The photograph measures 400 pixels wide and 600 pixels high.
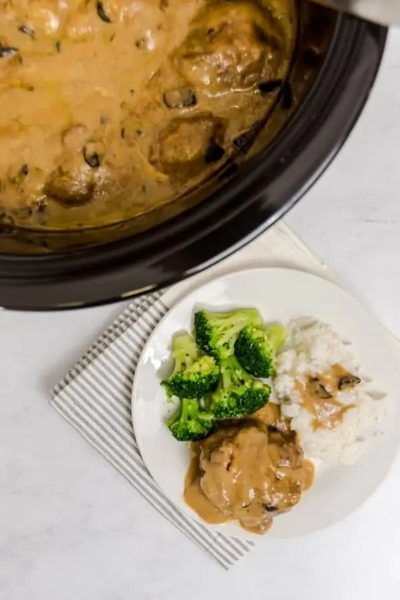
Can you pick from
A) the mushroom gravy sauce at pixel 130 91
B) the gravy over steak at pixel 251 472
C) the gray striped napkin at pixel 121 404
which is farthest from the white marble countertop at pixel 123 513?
the mushroom gravy sauce at pixel 130 91

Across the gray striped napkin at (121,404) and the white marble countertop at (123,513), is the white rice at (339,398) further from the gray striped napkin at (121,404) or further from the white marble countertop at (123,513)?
the gray striped napkin at (121,404)

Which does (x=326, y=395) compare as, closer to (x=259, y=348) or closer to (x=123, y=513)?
(x=259, y=348)

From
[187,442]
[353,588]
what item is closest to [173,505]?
[187,442]

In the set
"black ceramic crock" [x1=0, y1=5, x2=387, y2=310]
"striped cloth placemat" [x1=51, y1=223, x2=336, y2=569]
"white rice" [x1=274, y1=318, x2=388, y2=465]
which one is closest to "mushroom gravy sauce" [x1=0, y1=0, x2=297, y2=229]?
"black ceramic crock" [x1=0, y1=5, x2=387, y2=310]

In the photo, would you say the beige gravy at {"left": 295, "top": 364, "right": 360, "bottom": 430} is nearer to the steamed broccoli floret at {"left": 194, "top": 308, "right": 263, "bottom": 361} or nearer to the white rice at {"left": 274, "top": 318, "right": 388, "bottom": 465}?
the white rice at {"left": 274, "top": 318, "right": 388, "bottom": 465}

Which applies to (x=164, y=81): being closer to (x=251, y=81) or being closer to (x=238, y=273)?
(x=251, y=81)

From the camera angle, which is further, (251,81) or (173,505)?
(173,505)
